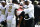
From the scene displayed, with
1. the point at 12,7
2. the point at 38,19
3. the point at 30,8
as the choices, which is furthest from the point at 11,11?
the point at 38,19

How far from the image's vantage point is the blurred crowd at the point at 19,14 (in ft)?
17.1

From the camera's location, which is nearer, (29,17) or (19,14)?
(19,14)

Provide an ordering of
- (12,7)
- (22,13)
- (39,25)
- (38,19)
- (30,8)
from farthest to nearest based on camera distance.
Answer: (39,25)
(38,19)
(12,7)
(30,8)
(22,13)

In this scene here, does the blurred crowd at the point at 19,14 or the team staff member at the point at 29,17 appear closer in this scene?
the blurred crowd at the point at 19,14

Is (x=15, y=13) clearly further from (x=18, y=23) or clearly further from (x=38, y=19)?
(x=38, y=19)

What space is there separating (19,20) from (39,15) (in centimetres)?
152

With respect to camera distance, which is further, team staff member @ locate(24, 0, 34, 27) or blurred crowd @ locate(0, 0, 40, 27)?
team staff member @ locate(24, 0, 34, 27)

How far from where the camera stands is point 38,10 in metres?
6.15

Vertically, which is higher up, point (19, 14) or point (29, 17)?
point (19, 14)

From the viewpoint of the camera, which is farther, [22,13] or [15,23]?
[15,23]

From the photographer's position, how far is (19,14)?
5.20 metres

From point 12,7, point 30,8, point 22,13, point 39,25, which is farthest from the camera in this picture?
point 39,25

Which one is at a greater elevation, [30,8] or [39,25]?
[30,8]

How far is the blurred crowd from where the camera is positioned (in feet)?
17.1
